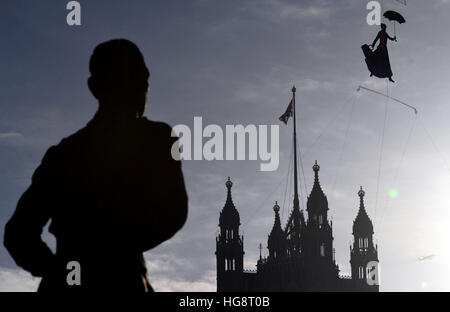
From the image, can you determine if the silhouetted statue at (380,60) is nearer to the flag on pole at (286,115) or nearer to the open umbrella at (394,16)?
the open umbrella at (394,16)

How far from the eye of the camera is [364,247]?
8912 centimetres

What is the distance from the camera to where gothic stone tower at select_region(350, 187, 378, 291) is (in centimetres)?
8831

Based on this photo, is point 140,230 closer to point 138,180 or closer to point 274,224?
point 138,180

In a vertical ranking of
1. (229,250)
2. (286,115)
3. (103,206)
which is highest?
(286,115)

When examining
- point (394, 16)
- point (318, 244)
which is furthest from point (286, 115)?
point (394, 16)

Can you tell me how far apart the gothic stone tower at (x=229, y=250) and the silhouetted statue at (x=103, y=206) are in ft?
266

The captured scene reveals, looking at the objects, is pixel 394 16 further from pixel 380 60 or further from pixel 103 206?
pixel 103 206

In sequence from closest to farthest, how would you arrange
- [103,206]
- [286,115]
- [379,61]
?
[103,206] < [379,61] < [286,115]

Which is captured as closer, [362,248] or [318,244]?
[318,244]

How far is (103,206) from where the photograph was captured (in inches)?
155

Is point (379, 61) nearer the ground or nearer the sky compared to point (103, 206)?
nearer the sky

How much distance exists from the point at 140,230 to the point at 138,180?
260 mm

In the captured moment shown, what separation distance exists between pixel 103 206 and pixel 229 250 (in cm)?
8247
